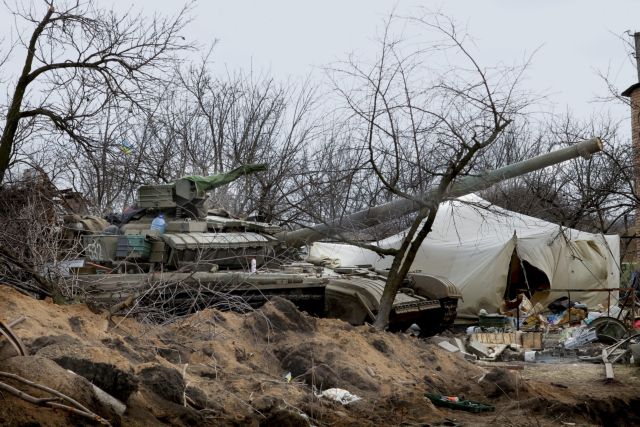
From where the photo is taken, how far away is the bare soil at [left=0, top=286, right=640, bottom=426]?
20.2 feet

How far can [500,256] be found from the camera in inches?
874

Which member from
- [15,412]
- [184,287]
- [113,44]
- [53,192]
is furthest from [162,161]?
[15,412]

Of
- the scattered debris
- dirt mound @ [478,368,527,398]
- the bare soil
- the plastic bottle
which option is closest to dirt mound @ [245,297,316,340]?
the bare soil

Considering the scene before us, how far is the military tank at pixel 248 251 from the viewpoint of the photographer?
12930 mm

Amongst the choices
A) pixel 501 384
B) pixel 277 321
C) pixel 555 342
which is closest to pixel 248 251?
pixel 277 321

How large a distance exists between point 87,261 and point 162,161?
39.3 ft

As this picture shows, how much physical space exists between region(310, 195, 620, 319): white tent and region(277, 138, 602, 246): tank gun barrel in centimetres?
669

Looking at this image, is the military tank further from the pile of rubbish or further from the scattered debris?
the scattered debris

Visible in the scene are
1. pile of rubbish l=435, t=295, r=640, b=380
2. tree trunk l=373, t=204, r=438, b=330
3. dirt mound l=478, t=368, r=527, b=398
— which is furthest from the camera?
pile of rubbish l=435, t=295, r=640, b=380

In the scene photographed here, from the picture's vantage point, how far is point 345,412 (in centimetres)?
828

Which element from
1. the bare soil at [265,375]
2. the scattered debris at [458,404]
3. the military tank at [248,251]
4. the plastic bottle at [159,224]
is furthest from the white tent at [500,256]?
the scattered debris at [458,404]

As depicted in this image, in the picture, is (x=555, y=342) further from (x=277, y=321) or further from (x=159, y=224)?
(x=277, y=321)

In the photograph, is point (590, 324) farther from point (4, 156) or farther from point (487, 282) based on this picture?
point (4, 156)

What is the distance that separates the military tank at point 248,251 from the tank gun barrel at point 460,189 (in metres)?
0.01
